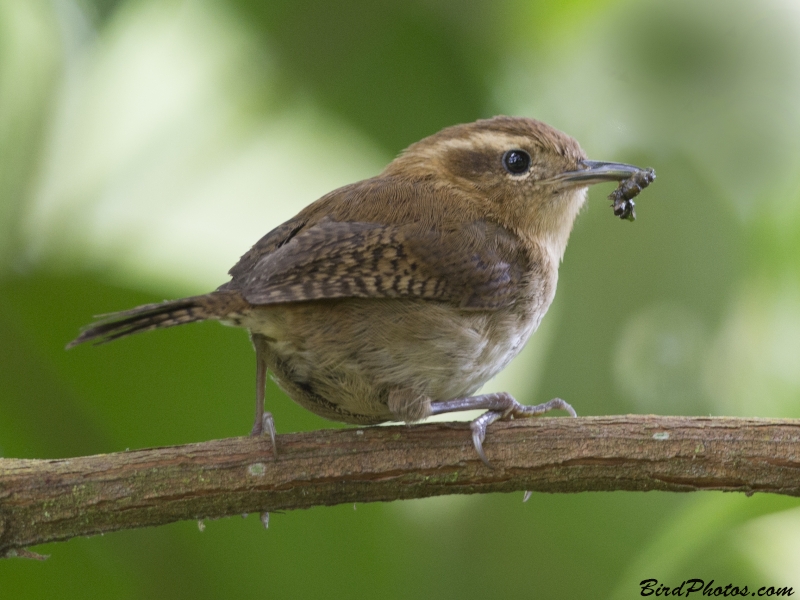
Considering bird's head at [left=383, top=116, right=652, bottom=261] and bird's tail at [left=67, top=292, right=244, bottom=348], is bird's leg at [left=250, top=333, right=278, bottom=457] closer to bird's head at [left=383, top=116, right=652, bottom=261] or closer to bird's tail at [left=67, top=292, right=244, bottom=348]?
bird's tail at [left=67, top=292, right=244, bottom=348]

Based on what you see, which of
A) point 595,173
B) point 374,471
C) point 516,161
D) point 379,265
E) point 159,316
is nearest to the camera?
point 159,316

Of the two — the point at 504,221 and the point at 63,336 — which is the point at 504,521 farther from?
the point at 63,336

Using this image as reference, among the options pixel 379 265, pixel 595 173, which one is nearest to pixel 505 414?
pixel 379 265

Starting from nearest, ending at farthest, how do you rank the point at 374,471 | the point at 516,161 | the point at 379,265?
the point at 374,471
the point at 379,265
the point at 516,161

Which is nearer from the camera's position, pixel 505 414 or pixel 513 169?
pixel 505 414

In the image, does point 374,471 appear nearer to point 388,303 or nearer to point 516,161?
point 388,303

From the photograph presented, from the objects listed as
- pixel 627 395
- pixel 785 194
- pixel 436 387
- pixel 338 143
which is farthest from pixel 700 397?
pixel 338 143
